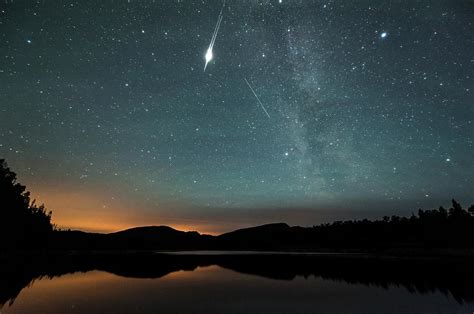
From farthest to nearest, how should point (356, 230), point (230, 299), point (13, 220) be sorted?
point (356, 230) → point (13, 220) → point (230, 299)

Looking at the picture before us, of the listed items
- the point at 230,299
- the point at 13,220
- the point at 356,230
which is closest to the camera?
the point at 230,299

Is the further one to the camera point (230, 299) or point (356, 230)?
point (356, 230)

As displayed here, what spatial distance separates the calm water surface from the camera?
16312mm

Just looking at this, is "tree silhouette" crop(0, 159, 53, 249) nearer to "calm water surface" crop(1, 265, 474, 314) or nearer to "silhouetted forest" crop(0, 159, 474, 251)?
"silhouetted forest" crop(0, 159, 474, 251)

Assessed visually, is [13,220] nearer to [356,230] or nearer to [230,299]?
[230,299]

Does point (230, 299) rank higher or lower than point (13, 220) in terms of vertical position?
lower

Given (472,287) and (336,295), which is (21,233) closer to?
(336,295)

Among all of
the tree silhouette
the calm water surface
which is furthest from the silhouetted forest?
the calm water surface

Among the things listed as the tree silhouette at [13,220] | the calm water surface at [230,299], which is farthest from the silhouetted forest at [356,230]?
the calm water surface at [230,299]

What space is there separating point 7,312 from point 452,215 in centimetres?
12780

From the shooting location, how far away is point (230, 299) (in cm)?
1983

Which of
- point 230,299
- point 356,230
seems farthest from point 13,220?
point 356,230

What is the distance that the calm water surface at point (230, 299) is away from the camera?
1631 cm

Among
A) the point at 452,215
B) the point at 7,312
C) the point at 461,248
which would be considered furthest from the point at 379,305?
the point at 452,215
